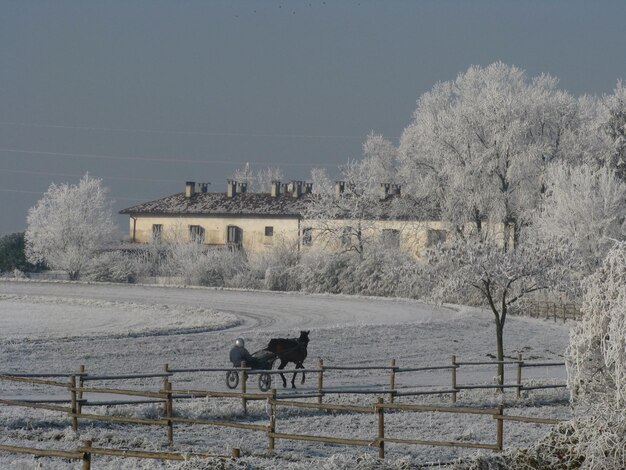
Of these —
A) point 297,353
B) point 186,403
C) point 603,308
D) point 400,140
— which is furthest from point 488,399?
point 400,140

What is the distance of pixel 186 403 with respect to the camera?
28.0 m

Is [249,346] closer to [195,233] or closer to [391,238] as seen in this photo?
[391,238]

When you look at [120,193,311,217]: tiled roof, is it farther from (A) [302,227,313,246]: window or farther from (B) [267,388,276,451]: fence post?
(B) [267,388,276,451]: fence post

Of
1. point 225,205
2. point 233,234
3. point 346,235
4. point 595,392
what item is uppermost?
point 225,205

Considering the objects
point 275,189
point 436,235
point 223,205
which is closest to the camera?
point 436,235

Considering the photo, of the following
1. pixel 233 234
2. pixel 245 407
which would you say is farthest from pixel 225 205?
pixel 245 407

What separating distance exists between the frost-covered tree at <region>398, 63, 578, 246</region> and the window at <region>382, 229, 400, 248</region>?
719 centimetres

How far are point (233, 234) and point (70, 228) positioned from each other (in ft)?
43.2

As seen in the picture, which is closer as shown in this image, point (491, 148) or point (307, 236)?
point (491, 148)

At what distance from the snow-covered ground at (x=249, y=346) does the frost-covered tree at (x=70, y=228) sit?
13282 mm

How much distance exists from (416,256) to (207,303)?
16276 mm

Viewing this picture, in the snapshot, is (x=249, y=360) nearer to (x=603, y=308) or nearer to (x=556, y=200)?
(x=603, y=308)

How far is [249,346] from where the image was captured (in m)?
43.1

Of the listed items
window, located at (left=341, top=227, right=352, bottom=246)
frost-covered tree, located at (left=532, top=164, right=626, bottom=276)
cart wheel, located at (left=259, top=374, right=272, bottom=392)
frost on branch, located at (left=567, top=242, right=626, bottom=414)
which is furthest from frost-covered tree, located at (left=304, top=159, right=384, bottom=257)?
frost on branch, located at (left=567, top=242, right=626, bottom=414)
